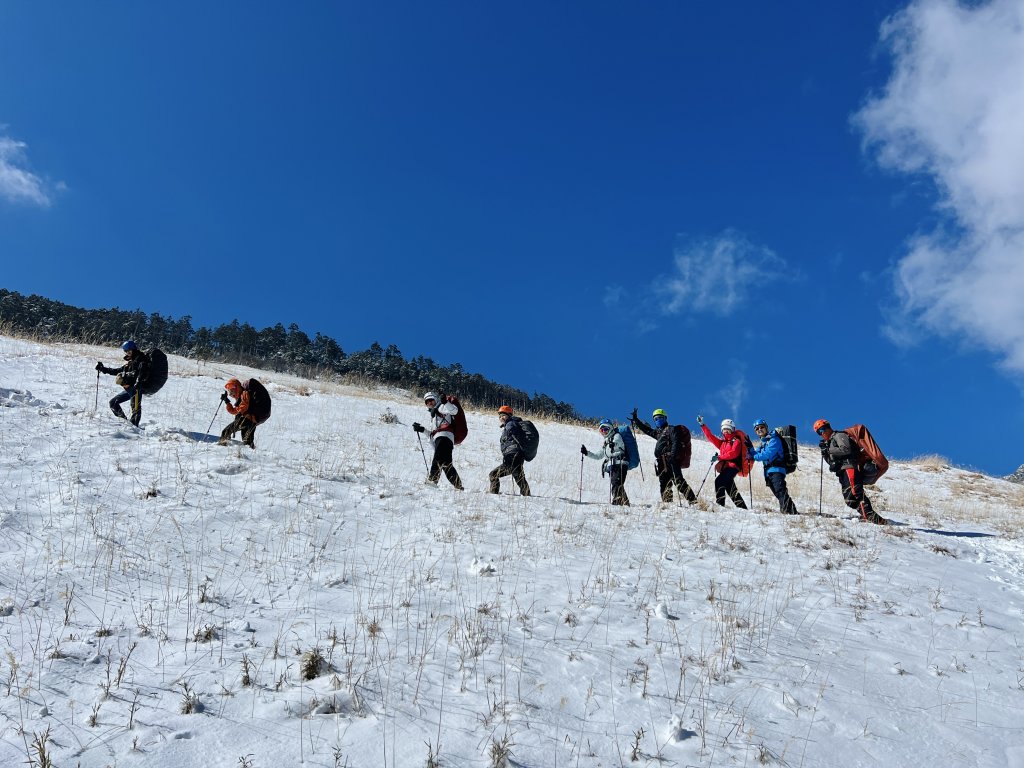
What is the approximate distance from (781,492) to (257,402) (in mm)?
11996

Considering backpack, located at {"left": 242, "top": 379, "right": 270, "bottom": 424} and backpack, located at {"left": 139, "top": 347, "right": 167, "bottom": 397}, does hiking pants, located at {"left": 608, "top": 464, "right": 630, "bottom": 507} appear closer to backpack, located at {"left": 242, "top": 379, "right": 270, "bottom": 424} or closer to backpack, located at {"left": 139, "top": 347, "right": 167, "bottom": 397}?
backpack, located at {"left": 242, "top": 379, "right": 270, "bottom": 424}

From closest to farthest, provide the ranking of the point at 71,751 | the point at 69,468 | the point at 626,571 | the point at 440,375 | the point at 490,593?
the point at 71,751 → the point at 490,593 → the point at 626,571 → the point at 69,468 → the point at 440,375

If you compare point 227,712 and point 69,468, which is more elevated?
point 69,468

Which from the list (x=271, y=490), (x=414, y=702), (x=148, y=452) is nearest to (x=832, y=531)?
(x=414, y=702)

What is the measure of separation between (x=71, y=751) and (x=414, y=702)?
76.9 inches

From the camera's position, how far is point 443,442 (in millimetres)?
12227

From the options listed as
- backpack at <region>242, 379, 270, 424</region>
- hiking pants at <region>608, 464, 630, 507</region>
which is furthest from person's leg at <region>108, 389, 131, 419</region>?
hiking pants at <region>608, 464, 630, 507</region>

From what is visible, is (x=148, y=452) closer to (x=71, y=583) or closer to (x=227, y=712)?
(x=71, y=583)

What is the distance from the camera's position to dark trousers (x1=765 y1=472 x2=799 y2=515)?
1160cm

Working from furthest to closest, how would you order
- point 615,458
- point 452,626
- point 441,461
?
1. point 615,458
2. point 441,461
3. point 452,626

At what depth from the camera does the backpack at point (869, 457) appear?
11.6 m

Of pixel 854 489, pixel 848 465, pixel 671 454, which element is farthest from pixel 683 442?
pixel 854 489

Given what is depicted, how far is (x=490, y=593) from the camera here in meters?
5.92

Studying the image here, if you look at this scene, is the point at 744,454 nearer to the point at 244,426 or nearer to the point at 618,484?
the point at 618,484
